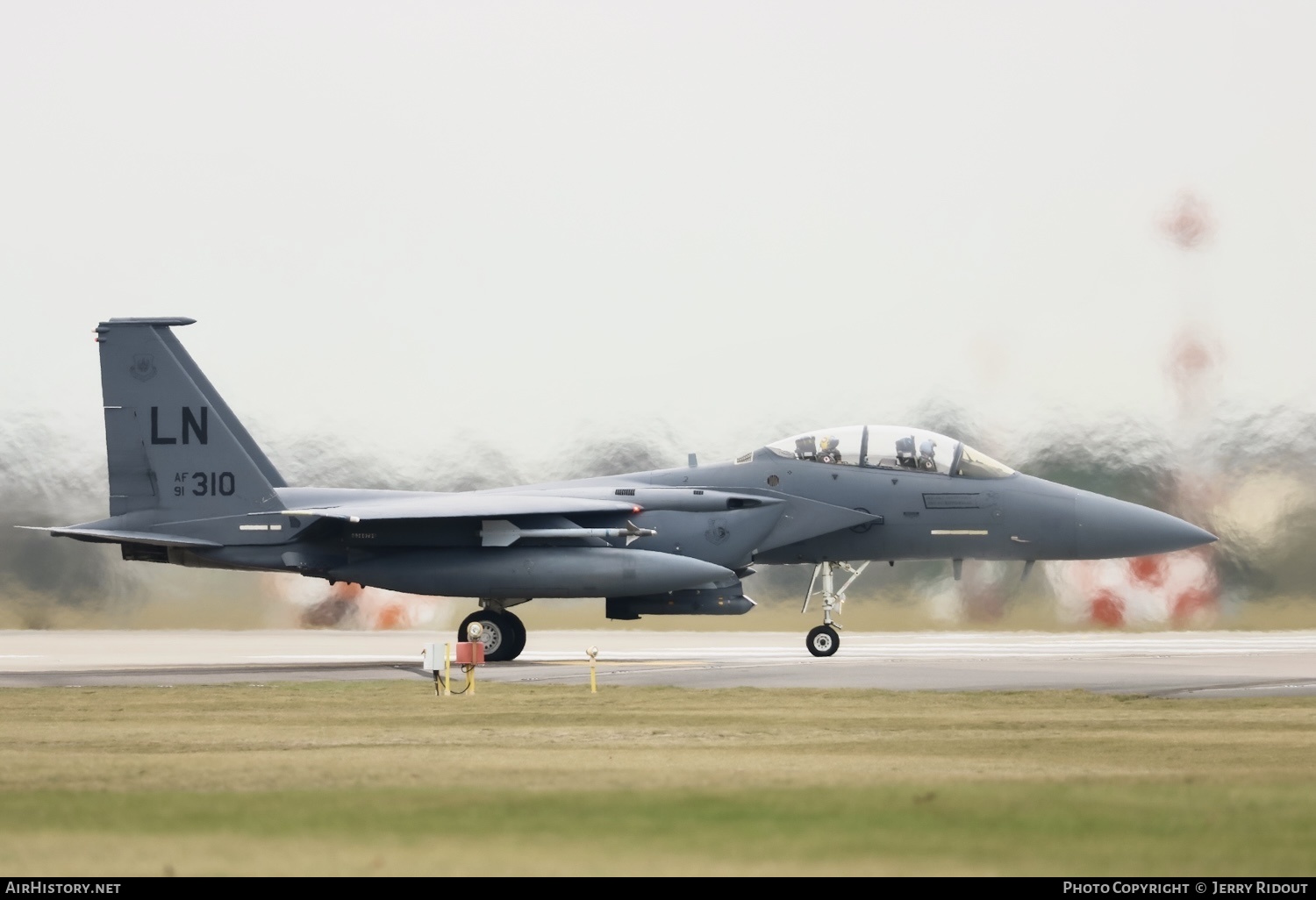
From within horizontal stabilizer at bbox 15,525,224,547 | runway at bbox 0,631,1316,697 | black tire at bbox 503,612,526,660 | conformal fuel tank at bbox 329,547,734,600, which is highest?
horizontal stabilizer at bbox 15,525,224,547

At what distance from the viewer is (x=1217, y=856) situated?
802 cm

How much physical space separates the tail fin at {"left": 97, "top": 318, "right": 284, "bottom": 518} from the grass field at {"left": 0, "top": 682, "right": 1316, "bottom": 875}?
28.3 feet

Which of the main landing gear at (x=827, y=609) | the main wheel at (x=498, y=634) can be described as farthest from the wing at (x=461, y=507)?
the main landing gear at (x=827, y=609)

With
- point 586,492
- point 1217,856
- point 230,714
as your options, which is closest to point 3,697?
point 230,714

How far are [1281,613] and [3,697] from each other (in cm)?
2195

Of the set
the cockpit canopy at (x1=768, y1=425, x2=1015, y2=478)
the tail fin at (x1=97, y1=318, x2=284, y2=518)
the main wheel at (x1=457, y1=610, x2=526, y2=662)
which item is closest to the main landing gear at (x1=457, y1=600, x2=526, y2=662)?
the main wheel at (x1=457, y1=610, x2=526, y2=662)

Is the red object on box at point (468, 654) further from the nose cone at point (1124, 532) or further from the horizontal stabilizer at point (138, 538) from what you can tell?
the nose cone at point (1124, 532)

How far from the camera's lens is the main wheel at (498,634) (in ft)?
84.5

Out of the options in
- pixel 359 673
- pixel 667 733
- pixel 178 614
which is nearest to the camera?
pixel 667 733

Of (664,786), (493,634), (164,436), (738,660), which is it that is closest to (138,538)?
(164,436)

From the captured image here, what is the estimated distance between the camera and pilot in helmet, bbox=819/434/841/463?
2611cm

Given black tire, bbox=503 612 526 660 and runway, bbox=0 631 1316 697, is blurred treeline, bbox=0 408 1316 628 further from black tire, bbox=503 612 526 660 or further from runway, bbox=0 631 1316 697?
black tire, bbox=503 612 526 660

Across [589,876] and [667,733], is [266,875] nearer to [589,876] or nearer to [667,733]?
[589,876]

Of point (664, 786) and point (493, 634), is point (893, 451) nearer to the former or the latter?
point (493, 634)
